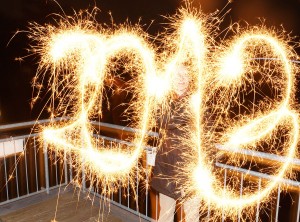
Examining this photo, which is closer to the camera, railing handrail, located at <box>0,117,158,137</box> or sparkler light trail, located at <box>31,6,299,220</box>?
sparkler light trail, located at <box>31,6,299,220</box>

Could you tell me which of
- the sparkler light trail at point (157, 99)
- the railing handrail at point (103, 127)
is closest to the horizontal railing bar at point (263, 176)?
the sparkler light trail at point (157, 99)

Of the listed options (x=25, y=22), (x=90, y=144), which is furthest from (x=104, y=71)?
(x=25, y=22)

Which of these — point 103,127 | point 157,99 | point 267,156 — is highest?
point 157,99

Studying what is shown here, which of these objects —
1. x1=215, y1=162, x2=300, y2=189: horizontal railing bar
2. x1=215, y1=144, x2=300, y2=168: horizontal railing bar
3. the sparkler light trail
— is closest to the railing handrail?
the sparkler light trail

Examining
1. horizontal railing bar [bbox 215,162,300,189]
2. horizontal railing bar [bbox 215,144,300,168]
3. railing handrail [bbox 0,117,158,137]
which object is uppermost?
railing handrail [bbox 0,117,158,137]

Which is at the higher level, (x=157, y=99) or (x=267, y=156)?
(x=157, y=99)

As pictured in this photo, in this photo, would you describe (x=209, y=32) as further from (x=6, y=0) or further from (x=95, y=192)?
(x=6, y=0)

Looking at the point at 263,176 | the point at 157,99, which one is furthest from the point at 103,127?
the point at 263,176

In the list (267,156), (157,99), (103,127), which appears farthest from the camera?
(103,127)

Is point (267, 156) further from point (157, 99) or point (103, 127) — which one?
point (103, 127)

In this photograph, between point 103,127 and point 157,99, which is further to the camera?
point 103,127

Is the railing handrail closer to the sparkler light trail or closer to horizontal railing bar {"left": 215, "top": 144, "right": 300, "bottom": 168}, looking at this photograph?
the sparkler light trail
